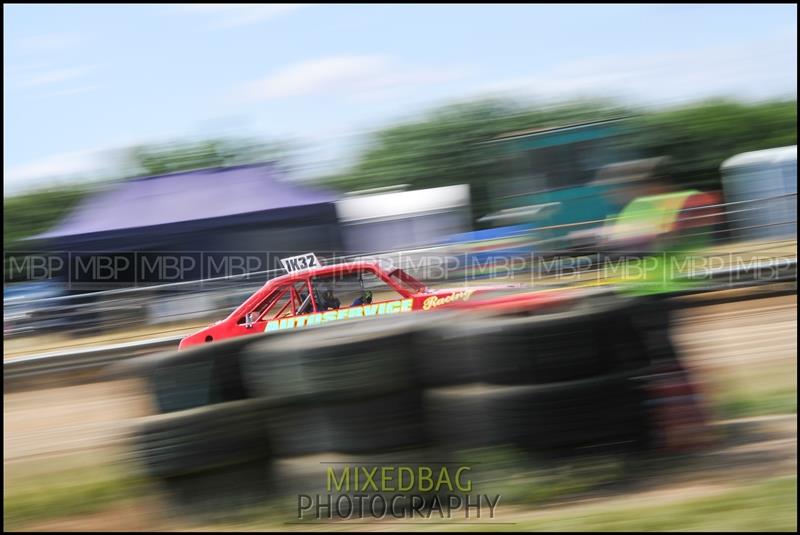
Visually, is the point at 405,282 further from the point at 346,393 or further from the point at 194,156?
the point at 194,156

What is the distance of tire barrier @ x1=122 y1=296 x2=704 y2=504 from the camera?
4.41m

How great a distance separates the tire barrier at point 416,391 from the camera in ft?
14.5

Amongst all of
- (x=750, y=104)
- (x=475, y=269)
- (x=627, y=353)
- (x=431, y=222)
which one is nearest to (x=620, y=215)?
(x=627, y=353)

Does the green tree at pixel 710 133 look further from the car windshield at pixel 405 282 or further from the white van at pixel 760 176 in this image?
the car windshield at pixel 405 282

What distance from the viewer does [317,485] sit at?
14.9ft

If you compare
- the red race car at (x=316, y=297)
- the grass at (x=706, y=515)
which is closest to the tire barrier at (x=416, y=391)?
the grass at (x=706, y=515)

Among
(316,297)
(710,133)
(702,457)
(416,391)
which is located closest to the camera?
(416,391)

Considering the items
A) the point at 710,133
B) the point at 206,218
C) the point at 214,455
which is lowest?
the point at 214,455

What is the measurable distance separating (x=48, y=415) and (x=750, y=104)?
20.1 m

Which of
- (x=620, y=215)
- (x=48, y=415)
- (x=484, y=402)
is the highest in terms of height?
(x=620, y=215)

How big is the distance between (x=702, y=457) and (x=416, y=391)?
1.64 meters

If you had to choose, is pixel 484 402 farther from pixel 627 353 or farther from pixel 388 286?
pixel 388 286

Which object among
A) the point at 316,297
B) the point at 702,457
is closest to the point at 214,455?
the point at 702,457

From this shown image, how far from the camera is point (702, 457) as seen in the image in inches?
185
